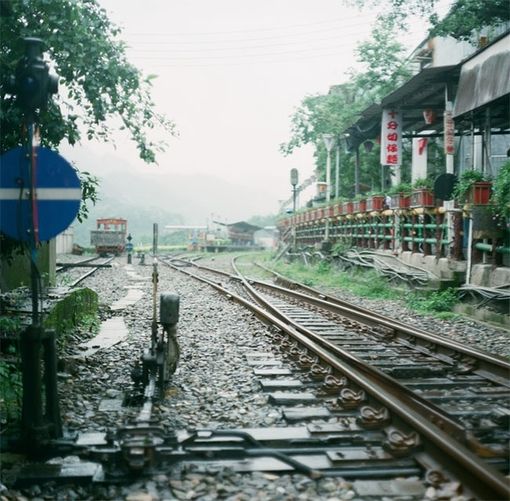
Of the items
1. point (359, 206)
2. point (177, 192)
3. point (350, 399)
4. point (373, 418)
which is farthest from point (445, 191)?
point (177, 192)

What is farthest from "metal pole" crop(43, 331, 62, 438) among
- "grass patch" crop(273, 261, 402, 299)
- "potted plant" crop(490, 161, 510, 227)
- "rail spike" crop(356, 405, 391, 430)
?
"grass patch" crop(273, 261, 402, 299)

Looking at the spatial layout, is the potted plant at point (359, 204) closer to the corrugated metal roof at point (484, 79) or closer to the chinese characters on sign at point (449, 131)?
the chinese characters on sign at point (449, 131)

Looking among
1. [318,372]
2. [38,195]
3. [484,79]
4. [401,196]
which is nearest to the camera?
[38,195]

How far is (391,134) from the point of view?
1886cm

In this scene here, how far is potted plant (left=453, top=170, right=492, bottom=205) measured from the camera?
10.2m

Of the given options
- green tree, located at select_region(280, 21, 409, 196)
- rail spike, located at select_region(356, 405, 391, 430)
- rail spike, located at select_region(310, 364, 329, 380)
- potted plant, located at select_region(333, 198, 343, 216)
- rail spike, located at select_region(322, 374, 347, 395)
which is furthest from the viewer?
green tree, located at select_region(280, 21, 409, 196)

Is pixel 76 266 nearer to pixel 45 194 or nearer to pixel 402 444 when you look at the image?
pixel 45 194

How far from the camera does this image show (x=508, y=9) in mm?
15273

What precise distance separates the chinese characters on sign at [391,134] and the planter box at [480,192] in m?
8.99

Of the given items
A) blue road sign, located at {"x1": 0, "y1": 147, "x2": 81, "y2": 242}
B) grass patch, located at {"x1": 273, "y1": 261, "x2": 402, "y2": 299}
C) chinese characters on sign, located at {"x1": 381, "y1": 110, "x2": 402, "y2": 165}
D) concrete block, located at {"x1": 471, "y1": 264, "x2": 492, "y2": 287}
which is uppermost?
chinese characters on sign, located at {"x1": 381, "y1": 110, "x2": 402, "y2": 165}

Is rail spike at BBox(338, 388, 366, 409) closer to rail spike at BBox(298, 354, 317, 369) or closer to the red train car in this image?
rail spike at BBox(298, 354, 317, 369)

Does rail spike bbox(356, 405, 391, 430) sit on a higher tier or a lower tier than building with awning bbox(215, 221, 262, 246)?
lower

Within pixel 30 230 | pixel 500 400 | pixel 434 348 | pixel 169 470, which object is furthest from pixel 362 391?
pixel 30 230

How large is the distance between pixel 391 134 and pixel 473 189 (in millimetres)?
9111
